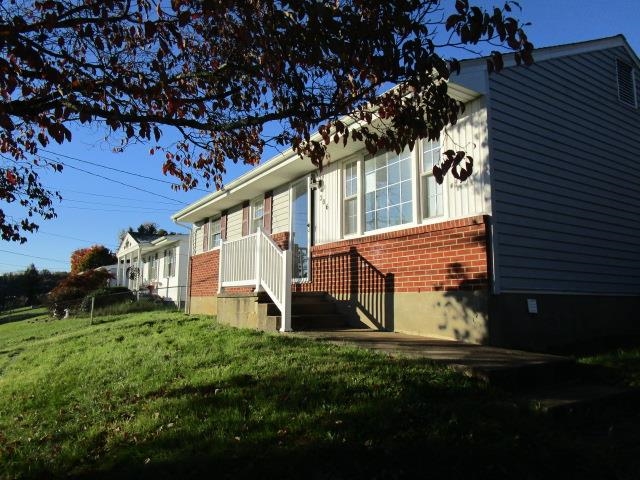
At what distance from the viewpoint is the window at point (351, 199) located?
10.3 meters

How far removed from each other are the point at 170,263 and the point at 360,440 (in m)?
A: 26.0

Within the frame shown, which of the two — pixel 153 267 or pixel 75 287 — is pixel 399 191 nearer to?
pixel 75 287

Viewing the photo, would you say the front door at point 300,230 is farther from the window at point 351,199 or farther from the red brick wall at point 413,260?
the window at point 351,199

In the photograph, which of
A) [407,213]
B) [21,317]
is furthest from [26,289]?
[407,213]

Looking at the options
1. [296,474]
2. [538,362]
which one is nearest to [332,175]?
[538,362]

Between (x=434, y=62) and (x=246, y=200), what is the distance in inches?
472

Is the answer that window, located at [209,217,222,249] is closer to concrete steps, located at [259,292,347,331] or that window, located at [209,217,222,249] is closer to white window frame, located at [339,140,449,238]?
concrete steps, located at [259,292,347,331]

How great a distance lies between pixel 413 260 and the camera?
8.29 metres

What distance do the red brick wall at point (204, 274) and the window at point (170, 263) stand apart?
10329 mm

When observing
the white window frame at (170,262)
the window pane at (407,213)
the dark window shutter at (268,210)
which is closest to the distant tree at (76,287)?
the white window frame at (170,262)

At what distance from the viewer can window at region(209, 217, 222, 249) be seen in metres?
17.9

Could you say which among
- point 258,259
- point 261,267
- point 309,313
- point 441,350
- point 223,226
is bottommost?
point 441,350

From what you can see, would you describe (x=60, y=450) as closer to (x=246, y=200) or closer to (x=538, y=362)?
(x=538, y=362)

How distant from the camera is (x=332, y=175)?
36.0 ft
